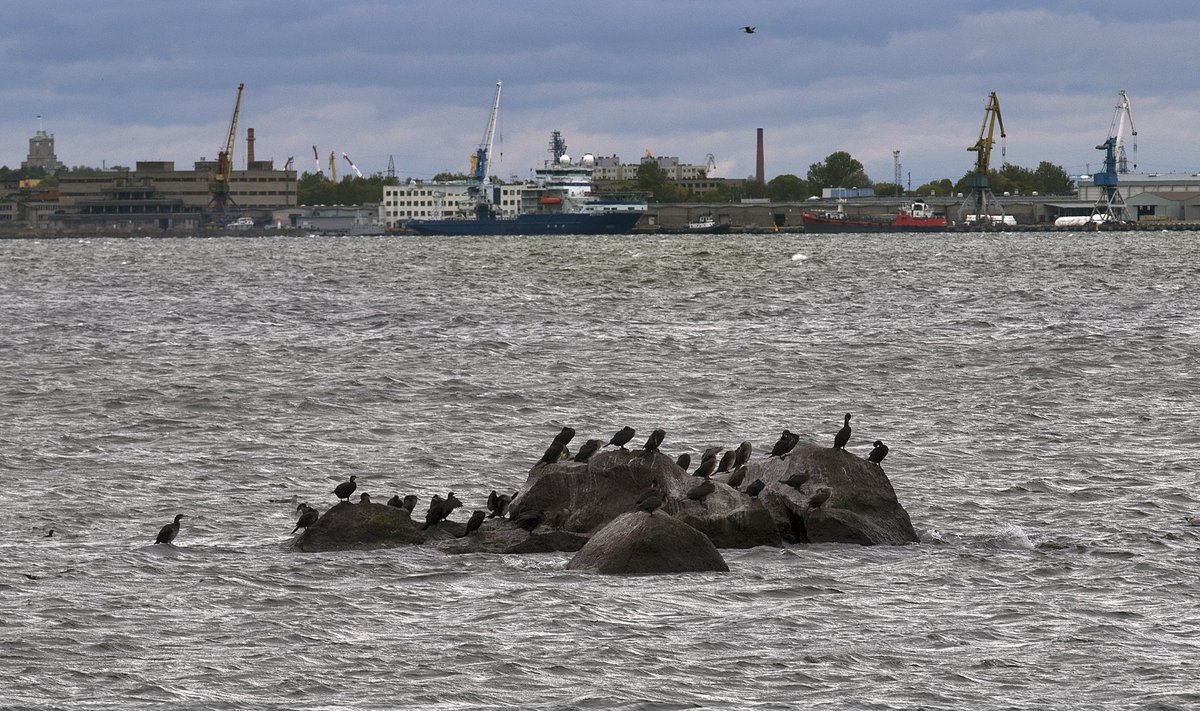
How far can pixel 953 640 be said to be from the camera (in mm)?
15352

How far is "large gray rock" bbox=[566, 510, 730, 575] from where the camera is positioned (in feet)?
58.2

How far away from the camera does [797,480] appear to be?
1947 cm

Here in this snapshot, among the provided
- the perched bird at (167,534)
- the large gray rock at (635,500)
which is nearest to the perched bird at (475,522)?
the large gray rock at (635,500)

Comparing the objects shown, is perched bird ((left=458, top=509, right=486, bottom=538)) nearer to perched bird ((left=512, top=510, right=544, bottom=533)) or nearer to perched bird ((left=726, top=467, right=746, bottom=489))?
perched bird ((left=512, top=510, right=544, bottom=533))

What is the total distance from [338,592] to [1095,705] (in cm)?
764

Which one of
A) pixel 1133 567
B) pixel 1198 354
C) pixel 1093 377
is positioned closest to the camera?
pixel 1133 567

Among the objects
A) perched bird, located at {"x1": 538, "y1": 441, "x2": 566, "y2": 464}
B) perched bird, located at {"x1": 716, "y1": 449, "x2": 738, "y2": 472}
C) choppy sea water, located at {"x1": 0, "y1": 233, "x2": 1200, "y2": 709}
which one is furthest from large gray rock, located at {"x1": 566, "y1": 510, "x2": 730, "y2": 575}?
perched bird, located at {"x1": 716, "y1": 449, "x2": 738, "y2": 472}

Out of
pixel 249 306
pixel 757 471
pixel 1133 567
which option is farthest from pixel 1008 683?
pixel 249 306

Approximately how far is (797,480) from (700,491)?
133cm

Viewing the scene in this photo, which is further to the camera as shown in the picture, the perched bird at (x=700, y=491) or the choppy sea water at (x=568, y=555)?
the perched bird at (x=700, y=491)

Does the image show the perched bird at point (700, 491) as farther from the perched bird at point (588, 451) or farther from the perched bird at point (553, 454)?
the perched bird at point (553, 454)

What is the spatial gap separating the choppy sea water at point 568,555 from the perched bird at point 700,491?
838mm

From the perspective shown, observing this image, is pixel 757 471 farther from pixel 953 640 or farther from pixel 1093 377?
pixel 1093 377

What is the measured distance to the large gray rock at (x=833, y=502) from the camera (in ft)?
63.6
